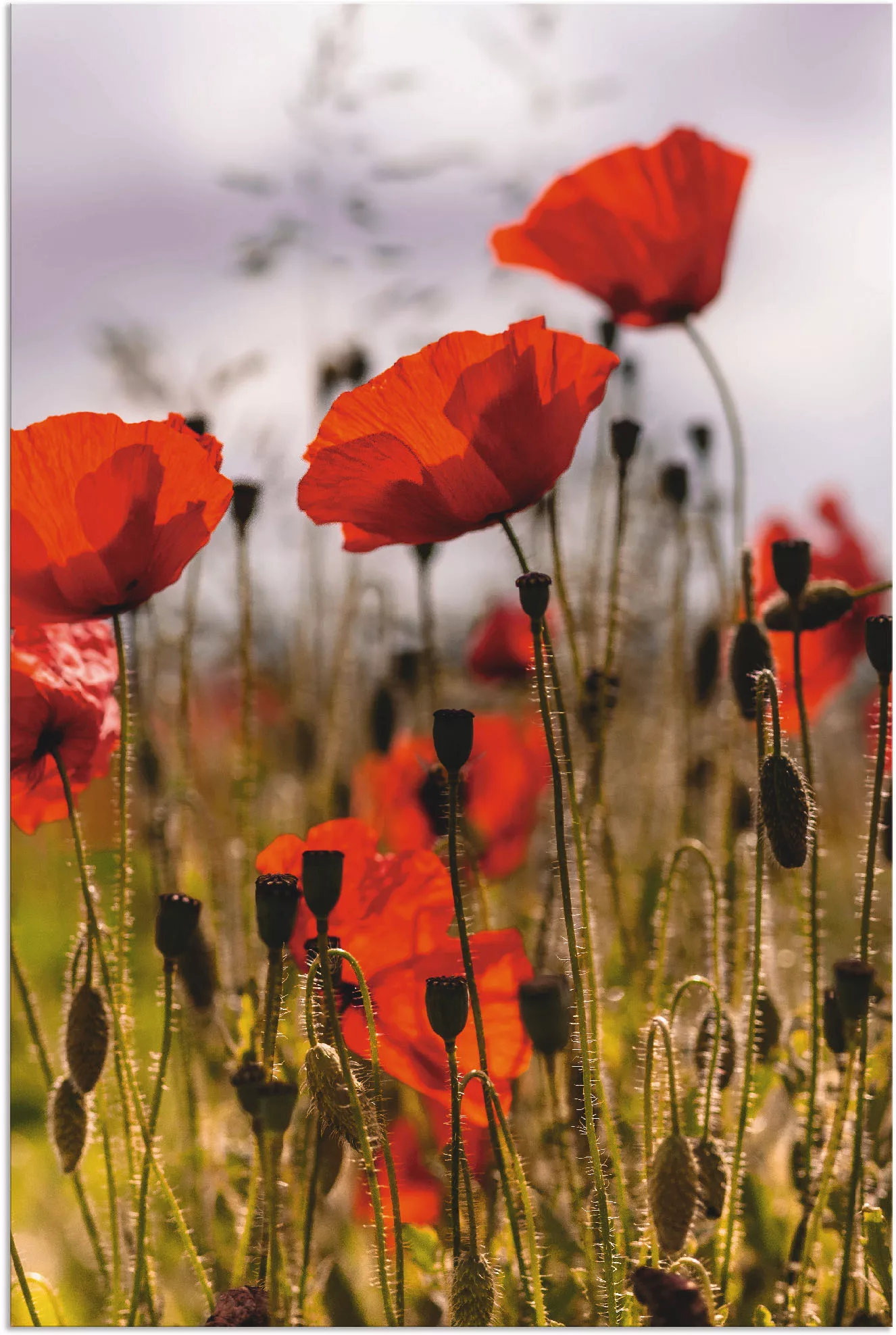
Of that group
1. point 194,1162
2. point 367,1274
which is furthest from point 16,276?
point 367,1274

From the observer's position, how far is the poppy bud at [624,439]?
1073 millimetres

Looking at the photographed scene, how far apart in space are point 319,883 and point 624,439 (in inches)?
21.9

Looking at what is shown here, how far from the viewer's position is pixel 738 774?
1326 mm

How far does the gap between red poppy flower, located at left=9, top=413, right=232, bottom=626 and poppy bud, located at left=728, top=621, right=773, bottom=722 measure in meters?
0.41

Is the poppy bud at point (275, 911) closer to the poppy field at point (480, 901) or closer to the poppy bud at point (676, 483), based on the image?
the poppy field at point (480, 901)

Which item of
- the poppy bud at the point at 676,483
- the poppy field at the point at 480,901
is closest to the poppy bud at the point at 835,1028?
the poppy field at the point at 480,901

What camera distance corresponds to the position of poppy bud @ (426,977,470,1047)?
708 mm

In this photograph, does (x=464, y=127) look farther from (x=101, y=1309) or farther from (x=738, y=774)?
(x=101, y=1309)

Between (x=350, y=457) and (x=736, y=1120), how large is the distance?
0.62 m

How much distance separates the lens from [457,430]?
83cm

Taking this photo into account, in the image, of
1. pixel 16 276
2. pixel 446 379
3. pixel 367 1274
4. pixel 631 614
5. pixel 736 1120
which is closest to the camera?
pixel 446 379

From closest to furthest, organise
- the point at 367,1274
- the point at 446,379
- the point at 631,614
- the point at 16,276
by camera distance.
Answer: the point at 446,379, the point at 367,1274, the point at 16,276, the point at 631,614

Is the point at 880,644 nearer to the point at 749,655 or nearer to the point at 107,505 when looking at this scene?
the point at 749,655

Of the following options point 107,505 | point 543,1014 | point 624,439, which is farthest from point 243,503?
point 543,1014
